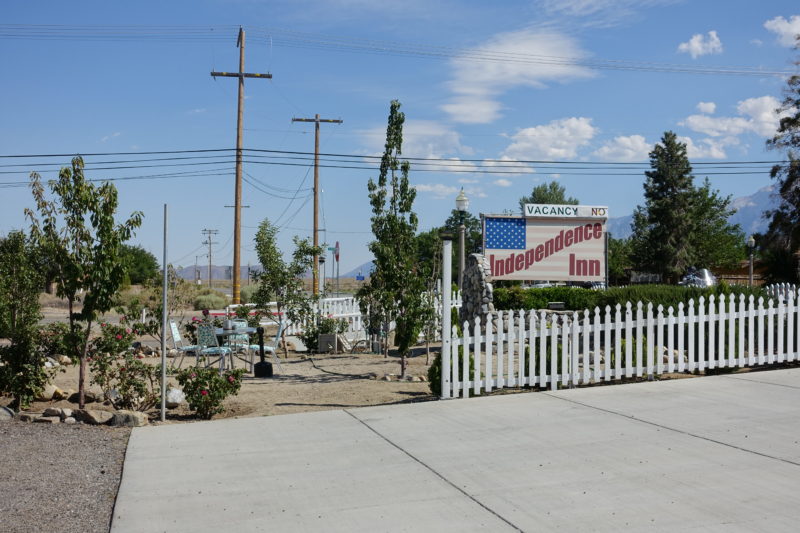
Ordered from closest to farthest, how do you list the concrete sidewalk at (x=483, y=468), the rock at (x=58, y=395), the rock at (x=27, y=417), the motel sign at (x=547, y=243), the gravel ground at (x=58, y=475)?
the concrete sidewalk at (x=483, y=468) < the gravel ground at (x=58, y=475) < the rock at (x=27, y=417) < the rock at (x=58, y=395) < the motel sign at (x=547, y=243)

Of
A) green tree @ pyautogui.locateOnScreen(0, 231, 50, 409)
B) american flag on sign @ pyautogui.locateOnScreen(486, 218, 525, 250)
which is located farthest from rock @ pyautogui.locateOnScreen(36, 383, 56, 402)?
american flag on sign @ pyautogui.locateOnScreen(486, 218, 525, 250)

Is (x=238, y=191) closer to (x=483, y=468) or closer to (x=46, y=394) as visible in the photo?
(x=46, y=394)

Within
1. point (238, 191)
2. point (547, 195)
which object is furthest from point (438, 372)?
point (547, 195)

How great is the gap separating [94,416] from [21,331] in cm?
198

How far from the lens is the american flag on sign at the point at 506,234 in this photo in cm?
2398

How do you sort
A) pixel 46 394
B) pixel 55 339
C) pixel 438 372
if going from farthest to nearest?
pixel 46 394 < pixel 438 372 < pixel 55 339

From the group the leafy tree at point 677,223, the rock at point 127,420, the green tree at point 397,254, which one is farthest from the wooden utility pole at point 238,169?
the leafy tree at point 677,223

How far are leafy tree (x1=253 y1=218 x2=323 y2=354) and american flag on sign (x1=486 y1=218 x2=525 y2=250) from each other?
7966 millimetres

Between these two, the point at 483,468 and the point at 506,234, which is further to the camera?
the point at 506,234

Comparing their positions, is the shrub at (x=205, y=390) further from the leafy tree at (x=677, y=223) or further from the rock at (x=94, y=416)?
the leafy tree at (x=677, y=223)

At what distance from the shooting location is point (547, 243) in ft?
79.0

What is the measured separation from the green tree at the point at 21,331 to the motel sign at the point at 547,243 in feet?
48.5

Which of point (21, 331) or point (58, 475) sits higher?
point (21, 331)

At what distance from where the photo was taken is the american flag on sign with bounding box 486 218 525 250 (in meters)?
24.0
